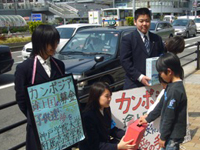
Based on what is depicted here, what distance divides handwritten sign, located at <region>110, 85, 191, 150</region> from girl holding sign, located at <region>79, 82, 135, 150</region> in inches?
12.9

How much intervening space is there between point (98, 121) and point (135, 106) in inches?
32.9

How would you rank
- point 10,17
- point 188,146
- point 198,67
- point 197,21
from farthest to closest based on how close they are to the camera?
1. point 10,17
2. point 197,21
3. point 198,67
4. point 188,146

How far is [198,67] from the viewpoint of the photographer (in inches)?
352

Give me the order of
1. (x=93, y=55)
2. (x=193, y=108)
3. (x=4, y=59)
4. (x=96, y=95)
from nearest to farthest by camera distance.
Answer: (x=96, y=95) < (x=193, y=108) < (x=93, y=55) < (x=4, y=59)

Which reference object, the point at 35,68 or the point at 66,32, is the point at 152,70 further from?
the point at 66,32

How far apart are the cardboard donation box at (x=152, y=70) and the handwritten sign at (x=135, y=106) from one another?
0.19 meters

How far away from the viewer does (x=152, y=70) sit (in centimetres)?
300

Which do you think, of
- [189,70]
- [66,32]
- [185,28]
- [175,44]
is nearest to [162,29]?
[185,28]

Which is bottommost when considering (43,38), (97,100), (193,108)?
(193,108)

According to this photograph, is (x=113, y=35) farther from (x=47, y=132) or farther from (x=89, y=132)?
(x=47, y=132)

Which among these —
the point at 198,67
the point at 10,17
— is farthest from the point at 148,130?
the point at 10,17

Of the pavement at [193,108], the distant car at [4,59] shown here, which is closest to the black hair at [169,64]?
the pavement at [193,108]

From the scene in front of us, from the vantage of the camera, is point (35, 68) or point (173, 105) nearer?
point (35, 68)

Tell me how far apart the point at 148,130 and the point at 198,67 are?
6.35 m
